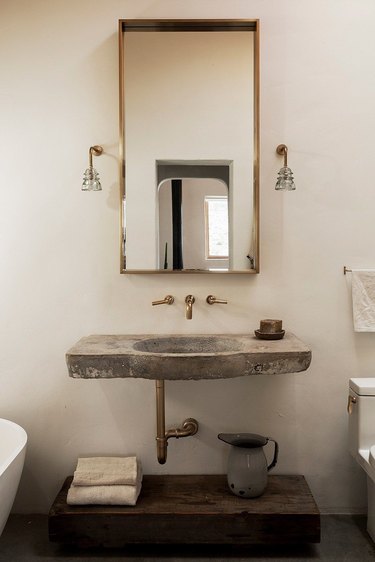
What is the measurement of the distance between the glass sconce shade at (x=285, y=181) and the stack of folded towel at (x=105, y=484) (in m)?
1.27

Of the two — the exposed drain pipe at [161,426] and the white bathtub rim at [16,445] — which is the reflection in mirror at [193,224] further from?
the white bathtub rim at [16,445]

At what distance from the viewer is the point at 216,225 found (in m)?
2.17

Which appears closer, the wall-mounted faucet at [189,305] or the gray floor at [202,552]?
the gray floor at [202,552]

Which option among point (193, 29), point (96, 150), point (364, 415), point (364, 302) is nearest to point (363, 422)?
point (364, 415)

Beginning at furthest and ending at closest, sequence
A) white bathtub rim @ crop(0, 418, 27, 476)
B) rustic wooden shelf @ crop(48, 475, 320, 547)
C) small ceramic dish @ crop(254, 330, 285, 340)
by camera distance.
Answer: small ceramic dish @ crop(254, 330, 285, 340)
rustic wooden shelf @ crop(48, 475, 320, 547)
white bathtub rim @ crop(0, 418, 27, 476)

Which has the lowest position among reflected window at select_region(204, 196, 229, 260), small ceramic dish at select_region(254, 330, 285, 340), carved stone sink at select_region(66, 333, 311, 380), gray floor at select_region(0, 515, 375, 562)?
gray floor at select_region(0, 515, 375, 562)

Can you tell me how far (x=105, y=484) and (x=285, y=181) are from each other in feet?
4.58

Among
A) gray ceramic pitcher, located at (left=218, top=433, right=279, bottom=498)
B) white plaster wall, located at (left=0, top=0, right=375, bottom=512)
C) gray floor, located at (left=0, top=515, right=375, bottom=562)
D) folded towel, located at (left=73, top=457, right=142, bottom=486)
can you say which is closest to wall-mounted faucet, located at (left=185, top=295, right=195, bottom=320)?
white plaster wall, located at (left=0, top=0, right=375, bottom=512)

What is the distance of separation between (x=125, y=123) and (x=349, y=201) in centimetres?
103

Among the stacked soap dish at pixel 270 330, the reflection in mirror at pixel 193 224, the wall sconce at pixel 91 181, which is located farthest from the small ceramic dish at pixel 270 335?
the wall sconce at pixel 91 181

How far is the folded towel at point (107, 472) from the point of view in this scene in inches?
77.9

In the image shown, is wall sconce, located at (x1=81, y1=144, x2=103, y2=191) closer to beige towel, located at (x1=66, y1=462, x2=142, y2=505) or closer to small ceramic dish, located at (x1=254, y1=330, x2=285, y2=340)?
small ceramic dish, located at (x1=254, y1=330, x2=285, y2=340)

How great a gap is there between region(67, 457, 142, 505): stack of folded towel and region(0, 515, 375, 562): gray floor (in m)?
0.20

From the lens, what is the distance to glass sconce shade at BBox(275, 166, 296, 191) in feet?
6.63
